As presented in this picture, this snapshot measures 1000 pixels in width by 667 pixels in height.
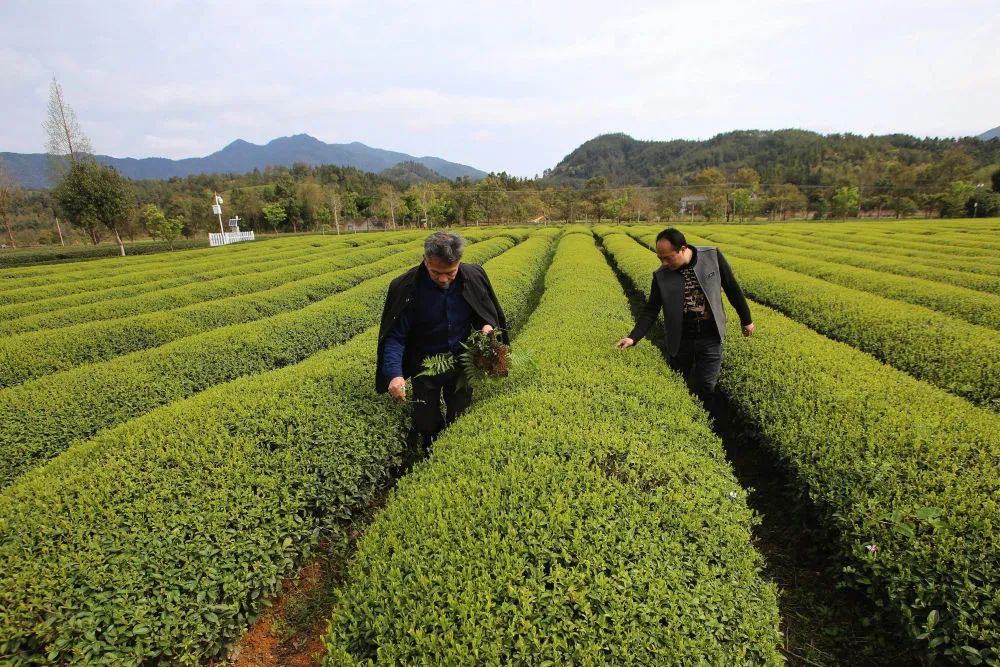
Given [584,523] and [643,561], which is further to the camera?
Result: [584,523]

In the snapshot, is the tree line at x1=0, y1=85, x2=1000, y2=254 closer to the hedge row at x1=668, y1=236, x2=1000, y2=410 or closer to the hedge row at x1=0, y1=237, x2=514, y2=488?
the hedge row at x1=0, y1=237, x2=514, y2=488

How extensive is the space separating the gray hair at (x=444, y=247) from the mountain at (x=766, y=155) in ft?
312

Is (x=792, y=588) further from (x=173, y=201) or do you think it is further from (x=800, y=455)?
(x=173, y=201)

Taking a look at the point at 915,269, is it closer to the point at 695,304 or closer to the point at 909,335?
the point at 909,335

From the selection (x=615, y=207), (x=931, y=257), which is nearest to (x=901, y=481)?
(x=931, y=257)

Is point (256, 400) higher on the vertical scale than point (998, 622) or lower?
higher

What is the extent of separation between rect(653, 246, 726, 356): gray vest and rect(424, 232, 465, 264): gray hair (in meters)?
2.54

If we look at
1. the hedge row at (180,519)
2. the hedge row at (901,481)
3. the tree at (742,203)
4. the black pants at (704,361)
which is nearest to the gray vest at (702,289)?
the black pants at (704,361)

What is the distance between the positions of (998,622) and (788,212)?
270 feet

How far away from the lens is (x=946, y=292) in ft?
30.6

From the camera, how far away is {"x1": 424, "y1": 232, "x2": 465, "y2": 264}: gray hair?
3.51 metres

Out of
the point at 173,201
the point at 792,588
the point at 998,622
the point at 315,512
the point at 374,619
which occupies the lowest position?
the point at 792,588

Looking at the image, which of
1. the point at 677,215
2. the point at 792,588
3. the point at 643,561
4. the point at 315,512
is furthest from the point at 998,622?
the point at 677,215

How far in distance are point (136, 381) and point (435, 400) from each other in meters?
5.11
